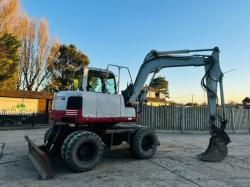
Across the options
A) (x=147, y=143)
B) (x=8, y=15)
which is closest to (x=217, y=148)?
(x=147, y=143)

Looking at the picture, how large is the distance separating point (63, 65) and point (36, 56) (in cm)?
351

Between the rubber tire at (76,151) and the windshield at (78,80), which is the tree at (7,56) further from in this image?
the rubber tire at (76,151)

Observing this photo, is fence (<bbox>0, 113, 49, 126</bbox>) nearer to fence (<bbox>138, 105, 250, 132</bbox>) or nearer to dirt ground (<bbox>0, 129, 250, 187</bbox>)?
fence (<bbox>138, 105, 250, 132</bbox>)

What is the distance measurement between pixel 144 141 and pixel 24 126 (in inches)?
553

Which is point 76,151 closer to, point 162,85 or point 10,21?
point 10,21

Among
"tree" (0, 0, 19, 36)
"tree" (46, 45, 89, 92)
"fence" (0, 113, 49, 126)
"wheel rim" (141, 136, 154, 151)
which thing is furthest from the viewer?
"tree" (46, 45, 89, 92)

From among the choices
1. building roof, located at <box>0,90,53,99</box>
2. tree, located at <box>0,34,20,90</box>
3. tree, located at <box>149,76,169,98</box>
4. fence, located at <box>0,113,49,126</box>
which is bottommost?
fence, located at <box>0,113,49,126</box>

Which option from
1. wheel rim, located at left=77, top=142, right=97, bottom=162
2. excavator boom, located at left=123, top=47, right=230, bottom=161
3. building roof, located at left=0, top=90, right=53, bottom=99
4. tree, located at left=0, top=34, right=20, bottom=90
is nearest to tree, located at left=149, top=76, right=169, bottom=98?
building roof, located at left=0, top=90, right=53, bottom=99

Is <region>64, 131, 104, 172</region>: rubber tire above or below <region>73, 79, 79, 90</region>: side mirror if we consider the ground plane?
below

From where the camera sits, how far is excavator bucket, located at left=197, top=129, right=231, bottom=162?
8.86 metres

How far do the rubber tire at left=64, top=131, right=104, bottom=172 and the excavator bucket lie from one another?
362 centimetres

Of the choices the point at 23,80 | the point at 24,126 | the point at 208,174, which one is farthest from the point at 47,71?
the point at 208,174

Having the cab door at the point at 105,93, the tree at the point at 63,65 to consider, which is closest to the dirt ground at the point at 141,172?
the cab door at the point at 105,93

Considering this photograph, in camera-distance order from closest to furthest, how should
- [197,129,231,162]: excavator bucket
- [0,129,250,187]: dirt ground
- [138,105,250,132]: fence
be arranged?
[0,129,250,187]: dirt ground
[197,129,231,162]: excavator bucket
[138,105,250,132]: fence
